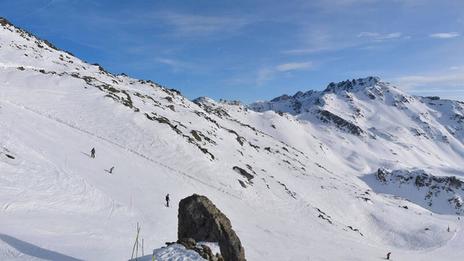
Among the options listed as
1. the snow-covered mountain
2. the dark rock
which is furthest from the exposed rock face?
the dark rock

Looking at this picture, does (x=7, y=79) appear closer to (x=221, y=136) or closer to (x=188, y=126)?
(x=188, y=126)

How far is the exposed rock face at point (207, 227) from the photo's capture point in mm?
20609

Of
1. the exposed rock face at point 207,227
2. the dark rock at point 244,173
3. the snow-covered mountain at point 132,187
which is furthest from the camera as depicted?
the dark rock at point 244,173

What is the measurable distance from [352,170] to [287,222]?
146 m

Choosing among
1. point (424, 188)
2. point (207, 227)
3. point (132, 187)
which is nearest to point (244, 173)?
point (132, 187)

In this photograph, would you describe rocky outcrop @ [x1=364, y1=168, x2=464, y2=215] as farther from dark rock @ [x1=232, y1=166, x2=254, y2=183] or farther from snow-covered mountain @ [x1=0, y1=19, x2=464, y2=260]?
dark rock @ [x1=232, y1=166, x2=254, y2=183]

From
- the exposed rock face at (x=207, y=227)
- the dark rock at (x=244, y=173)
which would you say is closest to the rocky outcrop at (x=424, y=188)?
the dark rock at (x=244, y=173)

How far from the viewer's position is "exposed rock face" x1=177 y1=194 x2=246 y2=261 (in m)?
20.6

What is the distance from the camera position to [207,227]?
833 inches

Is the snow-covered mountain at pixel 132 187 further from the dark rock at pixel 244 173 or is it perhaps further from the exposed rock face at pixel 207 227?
the exposed rock face at pixel 207 227

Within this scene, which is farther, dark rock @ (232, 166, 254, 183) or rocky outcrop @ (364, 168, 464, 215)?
→ rocky outcrop @ (364, 168, 464, 215)

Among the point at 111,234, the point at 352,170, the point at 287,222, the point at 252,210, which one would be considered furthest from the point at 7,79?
the point at 352,170

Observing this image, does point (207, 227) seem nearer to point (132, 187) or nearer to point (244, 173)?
point (132, 187)

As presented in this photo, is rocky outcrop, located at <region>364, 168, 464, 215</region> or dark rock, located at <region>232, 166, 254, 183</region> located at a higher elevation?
dark rock, located at <region>232, 166, 254, 183</region>
